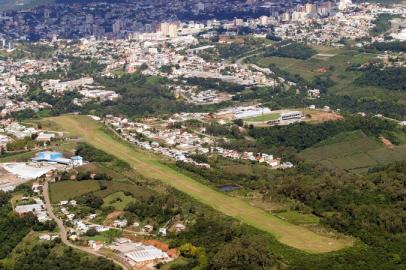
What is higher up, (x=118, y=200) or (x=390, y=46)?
(x=118, y=200)

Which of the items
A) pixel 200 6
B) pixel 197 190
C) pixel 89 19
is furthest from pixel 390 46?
pixel 89 19

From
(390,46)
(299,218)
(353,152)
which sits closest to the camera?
(299,218)

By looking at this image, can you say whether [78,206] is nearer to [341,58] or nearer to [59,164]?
[59,164]

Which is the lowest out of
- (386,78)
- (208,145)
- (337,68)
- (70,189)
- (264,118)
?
(337,68)

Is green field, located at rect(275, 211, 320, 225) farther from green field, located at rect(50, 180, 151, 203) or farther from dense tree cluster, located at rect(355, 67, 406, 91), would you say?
dense tree cluster, located at rect(355, 67, 406, 91)

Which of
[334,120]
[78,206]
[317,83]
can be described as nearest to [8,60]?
[317,83]

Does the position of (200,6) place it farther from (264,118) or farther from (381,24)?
(264,118)

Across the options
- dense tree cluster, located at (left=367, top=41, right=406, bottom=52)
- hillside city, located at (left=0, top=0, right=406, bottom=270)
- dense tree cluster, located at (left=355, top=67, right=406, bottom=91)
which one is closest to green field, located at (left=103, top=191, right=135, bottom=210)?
hillside city, located at (left=0, top=0, right=406, bottom=270)
